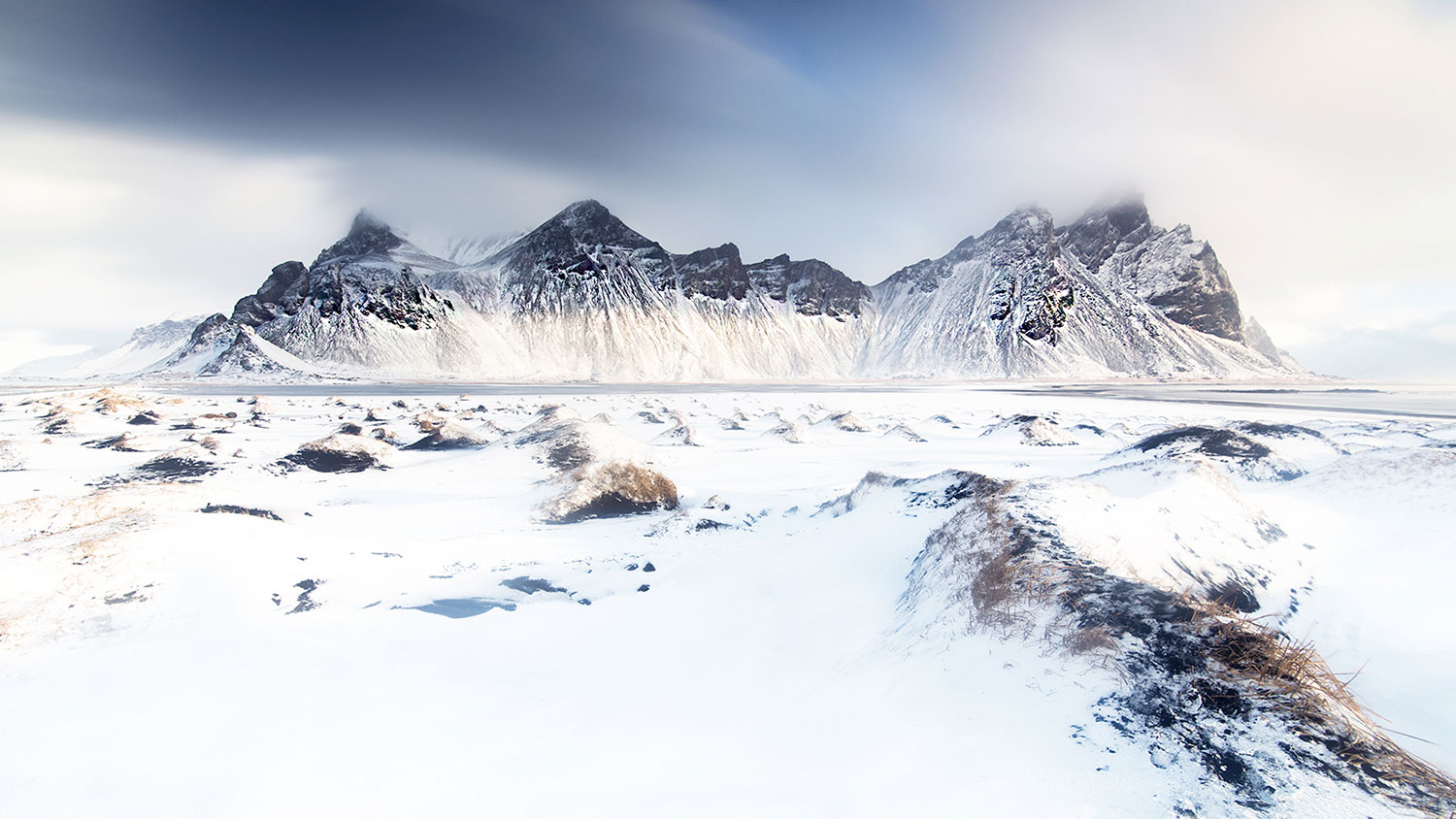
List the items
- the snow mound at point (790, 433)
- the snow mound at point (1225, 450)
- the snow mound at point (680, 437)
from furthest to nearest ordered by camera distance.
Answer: the snow mound at point (790, 433) < the snow mound at point (680, 437) < the snow mound at point (1225, 450)

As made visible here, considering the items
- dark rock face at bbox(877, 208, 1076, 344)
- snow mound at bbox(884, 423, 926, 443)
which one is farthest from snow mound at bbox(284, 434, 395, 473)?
dark rock face at bbox(877, 208, 1076, 344)

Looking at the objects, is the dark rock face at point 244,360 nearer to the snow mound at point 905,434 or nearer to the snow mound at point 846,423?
the snow mound at point 846,423

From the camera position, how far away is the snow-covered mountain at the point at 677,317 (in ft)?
364

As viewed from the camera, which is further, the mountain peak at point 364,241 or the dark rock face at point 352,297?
the mountain peak at point 364,241

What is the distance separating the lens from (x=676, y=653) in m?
5.28

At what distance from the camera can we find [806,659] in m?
4.93

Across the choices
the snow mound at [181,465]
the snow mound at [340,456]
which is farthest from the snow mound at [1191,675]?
the snow mound at [181,465]

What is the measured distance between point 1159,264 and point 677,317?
152482 millimetres

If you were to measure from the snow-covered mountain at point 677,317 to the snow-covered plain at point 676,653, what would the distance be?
4103 inches

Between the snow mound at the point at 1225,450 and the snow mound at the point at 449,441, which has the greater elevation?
the snow mound at the point at 1225,450

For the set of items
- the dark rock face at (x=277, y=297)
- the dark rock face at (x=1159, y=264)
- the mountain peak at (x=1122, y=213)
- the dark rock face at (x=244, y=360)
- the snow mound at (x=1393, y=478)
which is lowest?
the dark rock face at (x=244, y=360)

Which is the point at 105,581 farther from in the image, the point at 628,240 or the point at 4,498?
the point at 628,240

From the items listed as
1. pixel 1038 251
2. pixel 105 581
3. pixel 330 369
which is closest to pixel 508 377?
pixel 330 369

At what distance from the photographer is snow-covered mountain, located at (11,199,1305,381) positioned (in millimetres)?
110812
